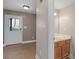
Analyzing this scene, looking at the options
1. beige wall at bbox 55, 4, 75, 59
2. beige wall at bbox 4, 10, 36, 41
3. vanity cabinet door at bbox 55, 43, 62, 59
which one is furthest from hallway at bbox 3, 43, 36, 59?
beige wall at bbox 4, 10, 36, 41

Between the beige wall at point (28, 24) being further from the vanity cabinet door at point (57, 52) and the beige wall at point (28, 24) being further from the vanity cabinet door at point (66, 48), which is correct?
the vanity cabinet door at point (57, 52)

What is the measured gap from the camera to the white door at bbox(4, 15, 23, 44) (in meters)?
5.82

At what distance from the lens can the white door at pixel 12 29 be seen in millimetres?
5824

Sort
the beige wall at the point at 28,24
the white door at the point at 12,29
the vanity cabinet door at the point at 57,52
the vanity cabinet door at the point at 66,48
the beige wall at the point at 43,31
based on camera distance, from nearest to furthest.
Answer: the beige wall at the point at 43,31 < the vanity cabinet door at the point at 57,52 < the vanity cabinet door at the point at 66,48 < the white door at the point at 12,29 < the beige wall at the point at 28,24

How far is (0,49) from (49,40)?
1.48m

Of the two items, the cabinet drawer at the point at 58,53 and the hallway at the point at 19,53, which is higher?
the cabinet drawer at the point at 58,53

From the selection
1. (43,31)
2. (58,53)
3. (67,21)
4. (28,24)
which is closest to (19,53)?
(58,53)

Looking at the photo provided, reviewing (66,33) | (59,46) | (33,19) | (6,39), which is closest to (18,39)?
A: (6,39)

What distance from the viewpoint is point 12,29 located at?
6.08m

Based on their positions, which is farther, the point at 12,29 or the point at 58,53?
the point at 12,29

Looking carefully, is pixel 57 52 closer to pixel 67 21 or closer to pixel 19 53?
pixel 67 21

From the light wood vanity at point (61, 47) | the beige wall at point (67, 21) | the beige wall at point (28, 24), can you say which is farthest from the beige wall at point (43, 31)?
the beige wall at point (28, 24)

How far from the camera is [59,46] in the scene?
2910mm

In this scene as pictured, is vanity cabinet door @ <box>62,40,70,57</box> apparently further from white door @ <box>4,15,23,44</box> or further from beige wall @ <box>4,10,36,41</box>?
beige wall @ <box>4,10,36,41</box>
